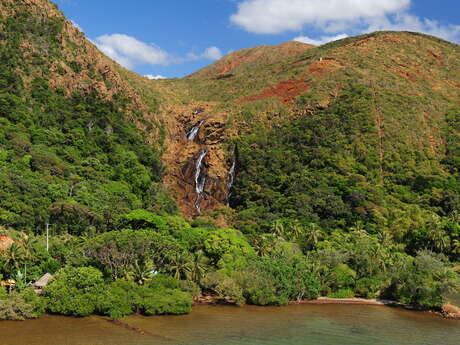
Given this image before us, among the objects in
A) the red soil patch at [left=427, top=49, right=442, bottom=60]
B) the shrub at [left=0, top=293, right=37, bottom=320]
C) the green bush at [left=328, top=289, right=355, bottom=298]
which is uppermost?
the red soil patch at [left=427, top=49, right=442, bottom=60]

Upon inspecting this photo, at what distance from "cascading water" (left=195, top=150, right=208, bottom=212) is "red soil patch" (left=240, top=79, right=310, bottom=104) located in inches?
834

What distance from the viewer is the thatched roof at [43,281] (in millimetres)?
44500

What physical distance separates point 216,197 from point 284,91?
33.3 m

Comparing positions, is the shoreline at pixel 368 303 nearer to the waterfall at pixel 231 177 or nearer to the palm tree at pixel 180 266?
the palm tree at pixel 180 266

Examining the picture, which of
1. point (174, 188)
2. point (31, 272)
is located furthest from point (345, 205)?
point (31, 272)

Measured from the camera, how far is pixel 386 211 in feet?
242

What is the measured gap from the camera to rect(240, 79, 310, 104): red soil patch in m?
106

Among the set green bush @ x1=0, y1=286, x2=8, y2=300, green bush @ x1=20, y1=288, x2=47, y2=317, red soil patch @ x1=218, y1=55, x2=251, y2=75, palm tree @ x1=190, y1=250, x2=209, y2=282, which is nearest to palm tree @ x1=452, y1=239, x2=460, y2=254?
palm tree @ x1=190, y1=250, x2=209, y2=282

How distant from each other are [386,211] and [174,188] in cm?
3795

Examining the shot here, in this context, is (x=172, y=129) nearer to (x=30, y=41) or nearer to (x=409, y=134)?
(x=30, y=41)

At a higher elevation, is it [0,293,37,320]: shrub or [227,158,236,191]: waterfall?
[227,158,236,191]: waterfall

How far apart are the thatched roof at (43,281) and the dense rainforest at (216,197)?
108 centimetres

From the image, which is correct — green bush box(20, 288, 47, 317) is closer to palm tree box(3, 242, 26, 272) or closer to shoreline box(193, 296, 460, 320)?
palm tree box(3, 242, 26, 272)

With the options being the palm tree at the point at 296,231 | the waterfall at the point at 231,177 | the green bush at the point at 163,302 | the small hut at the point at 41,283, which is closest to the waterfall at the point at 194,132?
the waterfall at the point at 231,177
